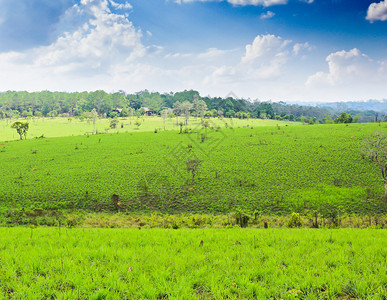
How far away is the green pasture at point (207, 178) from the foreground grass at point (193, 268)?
36.3 feet

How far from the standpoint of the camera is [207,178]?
24.5 meters

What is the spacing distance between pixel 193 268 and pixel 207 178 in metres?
19.6

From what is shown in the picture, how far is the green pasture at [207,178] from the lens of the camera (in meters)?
18.3

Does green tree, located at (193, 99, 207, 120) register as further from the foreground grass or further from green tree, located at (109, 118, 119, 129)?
the foreground grass

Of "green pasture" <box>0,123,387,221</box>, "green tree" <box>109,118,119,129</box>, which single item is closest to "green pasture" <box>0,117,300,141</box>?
"green tree" <box>109,118,119,129</box>

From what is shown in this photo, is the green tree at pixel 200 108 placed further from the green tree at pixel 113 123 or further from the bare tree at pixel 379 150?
the bare tree at pixel 379 150

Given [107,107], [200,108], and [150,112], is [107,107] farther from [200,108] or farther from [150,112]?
[200,108]

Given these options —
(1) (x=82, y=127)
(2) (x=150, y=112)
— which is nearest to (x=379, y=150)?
(1) (x=82, y=127)

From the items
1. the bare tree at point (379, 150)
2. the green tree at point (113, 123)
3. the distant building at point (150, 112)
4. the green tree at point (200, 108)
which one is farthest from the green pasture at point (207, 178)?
the distant building at point (150, 112)

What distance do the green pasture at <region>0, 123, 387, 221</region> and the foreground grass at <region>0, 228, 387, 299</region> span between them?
1106 cm

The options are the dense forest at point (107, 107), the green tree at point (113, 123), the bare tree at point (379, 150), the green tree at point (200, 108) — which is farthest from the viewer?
the dense forest at point (107, 107)

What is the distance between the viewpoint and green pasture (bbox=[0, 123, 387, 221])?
1834cm

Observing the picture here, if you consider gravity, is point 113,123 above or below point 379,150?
above

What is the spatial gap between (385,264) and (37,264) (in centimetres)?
818
